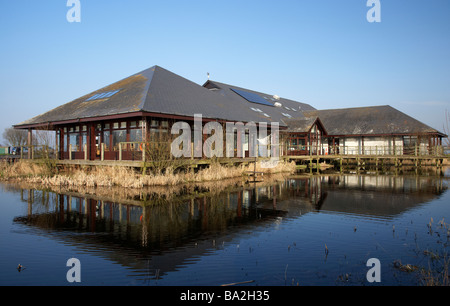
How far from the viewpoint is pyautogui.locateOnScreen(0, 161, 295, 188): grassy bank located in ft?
57.3

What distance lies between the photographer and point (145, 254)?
22.6 feet

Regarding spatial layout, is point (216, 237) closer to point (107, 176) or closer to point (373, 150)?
point (107, 176)

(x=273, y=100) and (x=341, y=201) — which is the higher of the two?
(x=273, y=100)

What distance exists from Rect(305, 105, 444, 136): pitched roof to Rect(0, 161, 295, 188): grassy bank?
2256 centimetres

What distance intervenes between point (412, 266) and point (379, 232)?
103 inches

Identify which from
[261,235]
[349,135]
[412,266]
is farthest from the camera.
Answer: [349,135]

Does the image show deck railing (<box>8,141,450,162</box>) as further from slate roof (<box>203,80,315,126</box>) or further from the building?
slate roof (<box>203,80,315,126</box>)

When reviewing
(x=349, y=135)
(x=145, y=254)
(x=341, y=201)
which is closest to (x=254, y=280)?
(x=145, y=254)

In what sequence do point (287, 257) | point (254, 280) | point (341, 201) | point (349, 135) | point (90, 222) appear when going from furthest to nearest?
point (349, 135) < point (341, 201) < point (90, 222) < point (287, 257) < point (254, 280)

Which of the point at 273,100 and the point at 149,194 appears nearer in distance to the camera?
the point at 149,194

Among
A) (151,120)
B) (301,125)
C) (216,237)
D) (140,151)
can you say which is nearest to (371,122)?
(301,125)

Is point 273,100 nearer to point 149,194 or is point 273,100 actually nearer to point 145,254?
point 149,194

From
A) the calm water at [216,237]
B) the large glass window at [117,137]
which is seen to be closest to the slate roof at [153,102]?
the large glass window at [117,137]

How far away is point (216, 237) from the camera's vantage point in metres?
8.20
